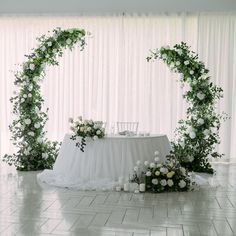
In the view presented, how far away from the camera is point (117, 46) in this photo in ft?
26.4

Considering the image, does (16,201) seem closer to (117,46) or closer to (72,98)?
(72,98)

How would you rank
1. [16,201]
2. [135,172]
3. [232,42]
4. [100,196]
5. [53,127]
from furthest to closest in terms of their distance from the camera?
1. [53,127]
2. [232,42]
3. [135,172]
4. [100,196]
5. [16,201]

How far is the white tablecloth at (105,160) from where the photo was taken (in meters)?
5.44

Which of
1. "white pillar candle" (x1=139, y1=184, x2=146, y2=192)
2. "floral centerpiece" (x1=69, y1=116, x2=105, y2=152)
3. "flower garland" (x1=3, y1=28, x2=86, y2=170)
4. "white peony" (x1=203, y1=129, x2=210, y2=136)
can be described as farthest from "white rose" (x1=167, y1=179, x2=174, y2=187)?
"flower garland" (x1=3, y1=28, x2=86, y2=170)

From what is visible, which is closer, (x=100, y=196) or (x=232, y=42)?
(x=100, y=196)

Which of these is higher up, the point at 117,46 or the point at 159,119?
the point at 117,46

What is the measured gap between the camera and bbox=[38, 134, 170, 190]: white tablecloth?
17.9 feet

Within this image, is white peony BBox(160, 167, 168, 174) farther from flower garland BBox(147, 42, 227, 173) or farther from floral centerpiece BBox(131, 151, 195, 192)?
flower garland BBox(147, 42, 227, 173)

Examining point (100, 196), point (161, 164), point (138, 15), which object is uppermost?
point (138, 15)

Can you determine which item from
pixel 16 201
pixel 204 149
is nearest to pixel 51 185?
pixel 16 201

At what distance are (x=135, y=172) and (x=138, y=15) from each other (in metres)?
3.72

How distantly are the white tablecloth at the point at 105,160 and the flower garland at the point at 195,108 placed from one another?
3.91ft

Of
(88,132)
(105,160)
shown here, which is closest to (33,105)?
(88,132)

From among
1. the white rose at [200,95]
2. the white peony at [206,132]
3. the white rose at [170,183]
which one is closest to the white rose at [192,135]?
the white peony at [206,132]
